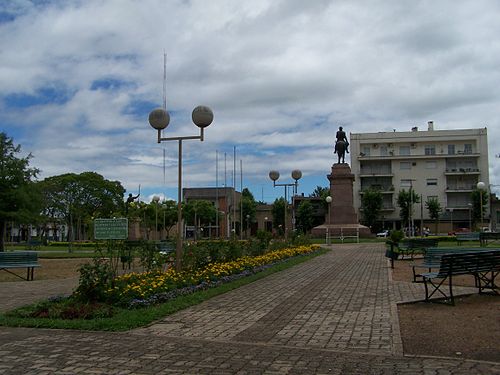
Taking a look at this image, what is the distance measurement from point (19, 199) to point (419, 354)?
22094 mm

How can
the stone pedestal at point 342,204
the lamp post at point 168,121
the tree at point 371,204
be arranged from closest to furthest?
the lamp post at point 168,121, the stone pedestal at point 342,204, the tree at point 371,204

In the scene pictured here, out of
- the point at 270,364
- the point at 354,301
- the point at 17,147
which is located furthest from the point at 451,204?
the point at 270,364

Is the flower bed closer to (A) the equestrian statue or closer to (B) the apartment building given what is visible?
(A) the equestrian statue

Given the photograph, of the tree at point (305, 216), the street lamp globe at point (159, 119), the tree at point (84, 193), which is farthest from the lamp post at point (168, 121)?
the tree at point (305, 216)

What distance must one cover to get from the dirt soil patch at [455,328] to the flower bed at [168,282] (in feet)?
14.2

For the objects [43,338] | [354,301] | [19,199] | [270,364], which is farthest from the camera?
[19,199]

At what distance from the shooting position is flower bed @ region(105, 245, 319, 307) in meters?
9.55

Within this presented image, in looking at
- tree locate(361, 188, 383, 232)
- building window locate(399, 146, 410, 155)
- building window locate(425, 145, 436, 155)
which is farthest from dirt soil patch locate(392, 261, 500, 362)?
building window locate(425, 145, 436, 155)

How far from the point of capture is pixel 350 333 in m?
7.41

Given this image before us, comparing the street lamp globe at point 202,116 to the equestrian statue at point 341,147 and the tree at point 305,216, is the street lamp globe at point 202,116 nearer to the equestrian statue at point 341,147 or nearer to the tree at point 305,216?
the equestrian statue at point 341,147

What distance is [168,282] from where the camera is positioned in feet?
36.7

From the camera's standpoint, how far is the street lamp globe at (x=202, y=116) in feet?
43.1

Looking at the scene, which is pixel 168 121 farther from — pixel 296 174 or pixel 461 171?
pixel 461 171

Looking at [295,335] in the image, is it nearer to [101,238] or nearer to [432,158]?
[101,238]
